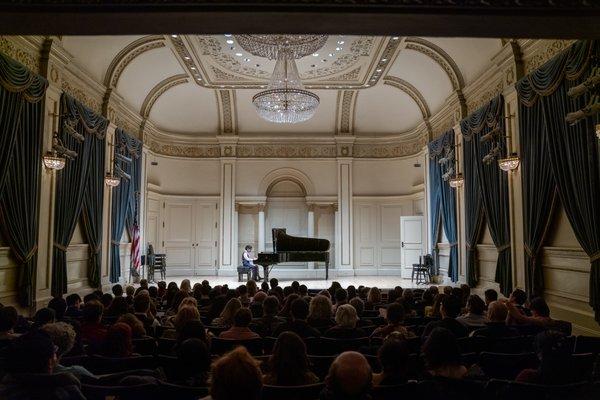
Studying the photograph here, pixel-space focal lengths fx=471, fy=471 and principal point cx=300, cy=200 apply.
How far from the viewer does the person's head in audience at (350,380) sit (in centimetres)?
196

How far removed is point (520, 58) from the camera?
297 inches

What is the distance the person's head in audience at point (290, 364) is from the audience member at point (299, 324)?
51.9 inches

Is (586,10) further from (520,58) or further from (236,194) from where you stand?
(236,194)

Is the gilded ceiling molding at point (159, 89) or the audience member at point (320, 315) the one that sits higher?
the gilded ceiling molding at point (159, 89)

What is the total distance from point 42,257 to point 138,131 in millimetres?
5779

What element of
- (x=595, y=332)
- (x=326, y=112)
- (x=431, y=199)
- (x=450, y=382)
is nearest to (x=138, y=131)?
(x=326, y=112)

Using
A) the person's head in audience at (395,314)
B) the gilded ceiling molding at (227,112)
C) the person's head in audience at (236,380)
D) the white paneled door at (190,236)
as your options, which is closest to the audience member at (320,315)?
the person's head in audience at (395,314)

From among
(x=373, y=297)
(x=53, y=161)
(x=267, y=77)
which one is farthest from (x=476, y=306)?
(x=267, y=77)

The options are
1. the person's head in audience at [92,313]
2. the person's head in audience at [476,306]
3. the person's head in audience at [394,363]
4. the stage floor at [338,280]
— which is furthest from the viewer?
the stage floor at [338,280]

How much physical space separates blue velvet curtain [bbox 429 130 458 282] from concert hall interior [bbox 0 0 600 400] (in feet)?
0.24

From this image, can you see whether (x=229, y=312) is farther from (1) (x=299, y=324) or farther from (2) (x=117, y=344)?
(2) (x=117, y=344)

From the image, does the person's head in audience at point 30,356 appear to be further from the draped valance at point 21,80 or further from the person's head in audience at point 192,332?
the draped valance at point 21,80

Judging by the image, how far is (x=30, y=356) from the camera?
6.97ft

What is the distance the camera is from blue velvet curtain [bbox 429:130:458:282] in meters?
10.3
